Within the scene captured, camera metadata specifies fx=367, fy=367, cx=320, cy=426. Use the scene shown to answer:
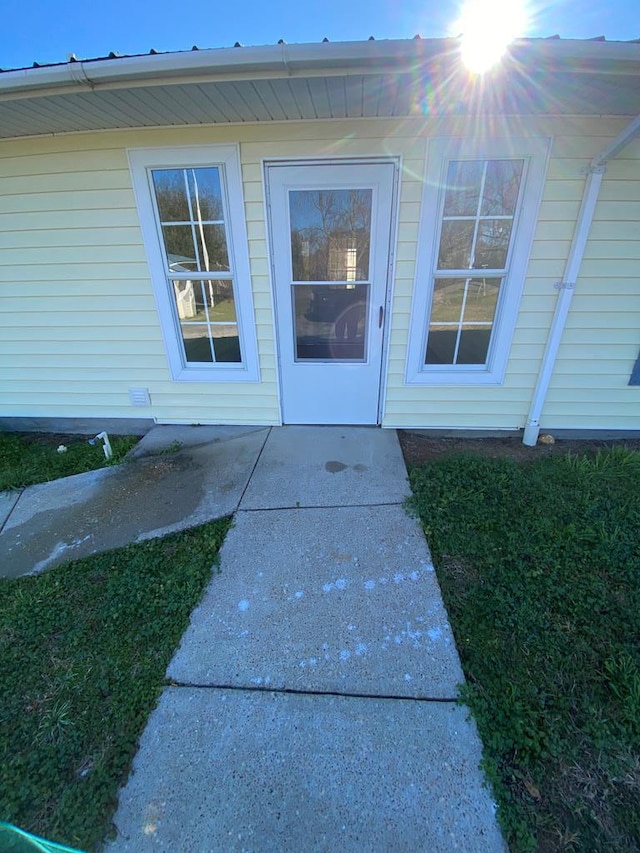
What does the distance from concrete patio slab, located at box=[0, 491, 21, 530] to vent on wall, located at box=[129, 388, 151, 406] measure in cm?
121

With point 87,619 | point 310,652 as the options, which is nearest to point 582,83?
point 310,652

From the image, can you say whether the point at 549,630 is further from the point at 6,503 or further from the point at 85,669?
the point at 6,503

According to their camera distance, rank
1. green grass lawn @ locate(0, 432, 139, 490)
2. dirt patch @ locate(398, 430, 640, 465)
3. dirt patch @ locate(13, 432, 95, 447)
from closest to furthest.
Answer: green grass lawn @ locate(0, 432, 139, 490), dirt patch @ locate(398, 430, 640, 465), dirt patch @ locate(13, 432, 95, 447)

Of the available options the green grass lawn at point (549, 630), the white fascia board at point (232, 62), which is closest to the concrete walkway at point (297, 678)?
the green grass lawn at point (549, 630)

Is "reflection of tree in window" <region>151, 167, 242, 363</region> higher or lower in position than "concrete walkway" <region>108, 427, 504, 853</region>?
higher

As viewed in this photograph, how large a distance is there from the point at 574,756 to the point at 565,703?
17 cm

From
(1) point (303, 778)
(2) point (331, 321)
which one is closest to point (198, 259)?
(2) point (331, 321)

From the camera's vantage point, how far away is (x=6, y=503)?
8.95 ft

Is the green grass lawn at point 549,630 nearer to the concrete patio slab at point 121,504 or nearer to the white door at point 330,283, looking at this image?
the white door at point 330,283

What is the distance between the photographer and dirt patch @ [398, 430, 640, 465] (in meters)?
3.18

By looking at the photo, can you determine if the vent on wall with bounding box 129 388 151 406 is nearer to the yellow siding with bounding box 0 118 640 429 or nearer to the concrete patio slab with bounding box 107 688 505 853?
the yellow siding with bounding box 0 118 640 429

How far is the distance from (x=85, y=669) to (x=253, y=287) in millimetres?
2701

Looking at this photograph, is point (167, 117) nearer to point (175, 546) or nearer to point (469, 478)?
point (175, 546)

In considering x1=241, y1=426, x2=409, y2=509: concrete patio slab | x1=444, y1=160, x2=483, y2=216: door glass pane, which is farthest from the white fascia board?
x1=241, y1=426, x2=409, y2=509: concrete patio slab
